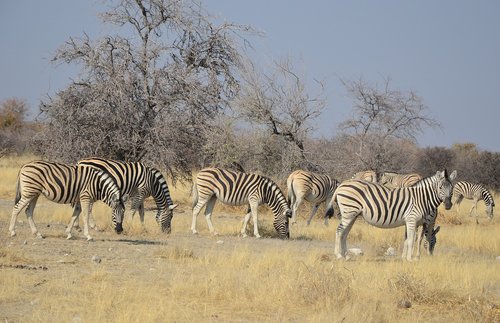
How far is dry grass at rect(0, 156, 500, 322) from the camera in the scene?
27.3 ft

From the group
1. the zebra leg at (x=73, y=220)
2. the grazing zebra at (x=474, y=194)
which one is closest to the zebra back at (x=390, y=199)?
the zebra leg at (x=73, y=220)

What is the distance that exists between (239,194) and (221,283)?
23.4ft

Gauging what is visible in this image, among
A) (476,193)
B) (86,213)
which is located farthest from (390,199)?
(476,193)

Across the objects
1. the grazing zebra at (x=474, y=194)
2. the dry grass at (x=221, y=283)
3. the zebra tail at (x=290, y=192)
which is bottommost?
the dry grass at (x=221, y=283)

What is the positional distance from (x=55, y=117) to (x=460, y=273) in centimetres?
1233

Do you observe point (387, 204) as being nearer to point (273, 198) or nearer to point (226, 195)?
point (273, 198)

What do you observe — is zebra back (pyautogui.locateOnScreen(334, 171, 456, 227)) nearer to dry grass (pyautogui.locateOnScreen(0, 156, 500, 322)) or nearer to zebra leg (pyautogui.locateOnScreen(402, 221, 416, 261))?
zebra leg (pyautogui.locateOnScreen(402, 221, 416, 261))

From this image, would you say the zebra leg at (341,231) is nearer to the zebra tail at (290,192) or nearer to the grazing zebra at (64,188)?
the grazing zebra at (64,188)

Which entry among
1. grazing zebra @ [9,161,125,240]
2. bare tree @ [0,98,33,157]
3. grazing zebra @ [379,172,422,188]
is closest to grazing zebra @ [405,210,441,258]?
grazing zebra @ [9,161,125,240]

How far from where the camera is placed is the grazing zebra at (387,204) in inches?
510

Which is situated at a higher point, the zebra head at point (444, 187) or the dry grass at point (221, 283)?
the zebra head at point (444, 187)

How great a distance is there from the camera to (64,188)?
1364cm

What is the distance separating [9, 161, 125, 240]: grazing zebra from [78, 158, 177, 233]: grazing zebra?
1.79 metres

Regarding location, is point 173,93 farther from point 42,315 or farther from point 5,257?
point 42,315
